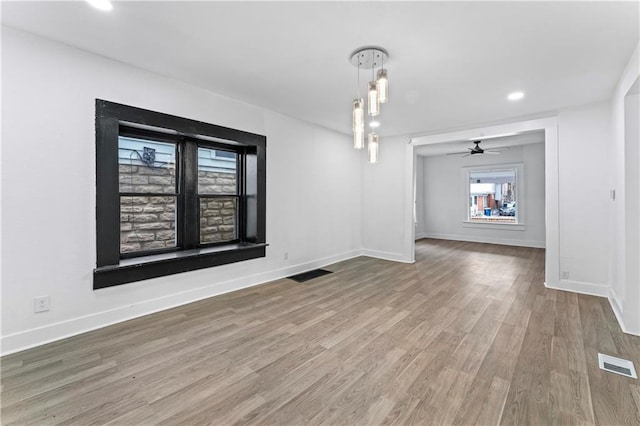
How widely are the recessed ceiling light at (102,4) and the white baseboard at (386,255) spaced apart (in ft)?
17.1

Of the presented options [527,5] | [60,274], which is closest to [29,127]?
[60,274]

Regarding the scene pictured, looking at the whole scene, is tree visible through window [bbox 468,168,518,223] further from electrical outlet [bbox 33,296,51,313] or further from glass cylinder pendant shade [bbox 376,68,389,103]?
electrical outlet [bbox 33,296,51,313]

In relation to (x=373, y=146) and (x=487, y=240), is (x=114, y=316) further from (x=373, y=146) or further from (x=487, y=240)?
(x=487, y=240)

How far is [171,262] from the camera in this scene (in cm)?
309

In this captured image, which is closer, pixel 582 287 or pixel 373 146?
pixel 373 146

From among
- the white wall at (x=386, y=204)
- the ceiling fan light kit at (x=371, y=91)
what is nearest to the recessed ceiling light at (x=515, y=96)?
the ceiling fan light kit at (x=371, y=91)

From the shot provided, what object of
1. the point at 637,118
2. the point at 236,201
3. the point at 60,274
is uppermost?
the point at 637,118

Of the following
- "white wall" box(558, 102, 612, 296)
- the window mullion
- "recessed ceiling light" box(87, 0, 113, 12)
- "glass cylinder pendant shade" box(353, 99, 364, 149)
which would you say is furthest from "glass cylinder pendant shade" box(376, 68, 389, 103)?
"white wall" box(558, 102, 612, 296)

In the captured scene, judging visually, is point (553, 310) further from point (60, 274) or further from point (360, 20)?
point (60, 274)

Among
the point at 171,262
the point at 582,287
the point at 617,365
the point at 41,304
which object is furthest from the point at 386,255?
the point at 41,304

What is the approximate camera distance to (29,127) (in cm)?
229

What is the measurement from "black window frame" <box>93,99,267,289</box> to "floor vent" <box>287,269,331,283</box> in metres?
0.70

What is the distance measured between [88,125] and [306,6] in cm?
218

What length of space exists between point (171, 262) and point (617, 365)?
3972 millimetres
